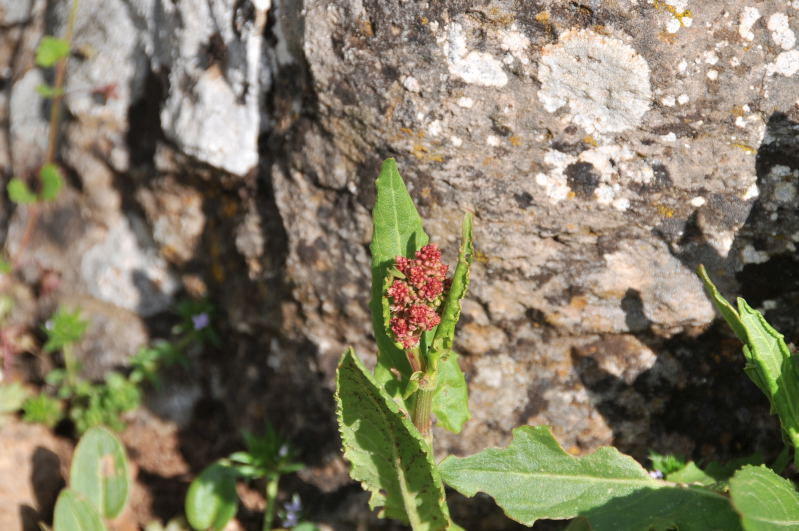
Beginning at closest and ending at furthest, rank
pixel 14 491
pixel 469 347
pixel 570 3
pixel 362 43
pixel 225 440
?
pixel 570 3, pixel 362 43, pixel 469 347, pixel 14 491, pixel 225 440

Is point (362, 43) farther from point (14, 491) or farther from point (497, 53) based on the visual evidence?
point (14, 491)

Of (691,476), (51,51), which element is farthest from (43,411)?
(691,476)

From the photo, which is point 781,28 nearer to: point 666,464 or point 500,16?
point 500,16

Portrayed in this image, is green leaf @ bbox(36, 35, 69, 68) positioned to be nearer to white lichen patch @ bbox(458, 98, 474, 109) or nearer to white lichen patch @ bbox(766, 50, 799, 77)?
white lichen patch @ bbox(458, 98, 474, 109)

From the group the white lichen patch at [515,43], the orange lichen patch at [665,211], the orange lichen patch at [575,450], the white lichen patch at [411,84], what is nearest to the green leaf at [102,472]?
the orange lichen patch at [575,450]

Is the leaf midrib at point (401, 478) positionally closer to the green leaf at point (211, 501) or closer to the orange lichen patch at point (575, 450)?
the orange lichen patch at point (575, 450)

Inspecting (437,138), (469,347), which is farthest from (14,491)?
(437,138)
